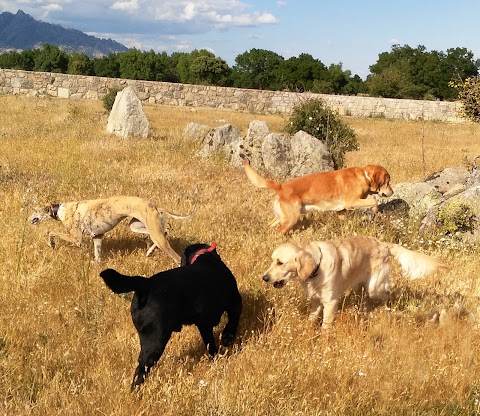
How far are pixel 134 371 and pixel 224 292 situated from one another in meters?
0.85

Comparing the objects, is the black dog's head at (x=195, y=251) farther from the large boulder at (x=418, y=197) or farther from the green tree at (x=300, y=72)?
the green tree at (x=300, y=72)

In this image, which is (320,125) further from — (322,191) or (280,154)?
(322,191)

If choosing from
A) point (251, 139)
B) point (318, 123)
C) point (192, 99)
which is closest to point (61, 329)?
point (251, 139)

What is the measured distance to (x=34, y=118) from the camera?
58.9 ft

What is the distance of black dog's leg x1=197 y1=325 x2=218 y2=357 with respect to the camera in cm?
361

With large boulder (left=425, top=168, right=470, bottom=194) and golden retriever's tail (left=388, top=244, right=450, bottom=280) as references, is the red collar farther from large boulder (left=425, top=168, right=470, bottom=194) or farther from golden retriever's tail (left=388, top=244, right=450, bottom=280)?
large boulder (left=425, top=168, right=470, bottom=194)

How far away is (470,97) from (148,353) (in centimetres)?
891

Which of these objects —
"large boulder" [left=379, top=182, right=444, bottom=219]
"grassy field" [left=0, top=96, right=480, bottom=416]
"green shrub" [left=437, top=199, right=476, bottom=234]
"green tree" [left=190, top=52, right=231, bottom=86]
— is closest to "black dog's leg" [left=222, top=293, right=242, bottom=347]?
"grassy field" [left=0, top=96, right=480, bottom=416]

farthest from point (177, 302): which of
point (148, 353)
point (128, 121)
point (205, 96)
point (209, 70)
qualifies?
point (209, 70)

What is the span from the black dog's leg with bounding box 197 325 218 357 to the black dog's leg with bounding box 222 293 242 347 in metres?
0.26

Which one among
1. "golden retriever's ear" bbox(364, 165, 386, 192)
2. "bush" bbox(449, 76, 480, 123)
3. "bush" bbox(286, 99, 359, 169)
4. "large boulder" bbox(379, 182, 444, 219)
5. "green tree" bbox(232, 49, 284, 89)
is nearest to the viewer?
"golden retriever's ear" bbox(364, 165, 386, 192)

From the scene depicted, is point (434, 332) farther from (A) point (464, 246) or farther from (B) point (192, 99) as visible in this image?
(B) point (192, 99)

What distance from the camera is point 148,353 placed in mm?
3152

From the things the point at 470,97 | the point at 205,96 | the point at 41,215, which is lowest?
the point at 41,215
